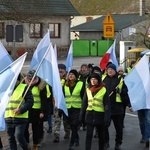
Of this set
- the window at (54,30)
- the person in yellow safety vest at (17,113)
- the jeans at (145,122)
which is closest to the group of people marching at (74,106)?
the person in yellow safety vest at (17,113)

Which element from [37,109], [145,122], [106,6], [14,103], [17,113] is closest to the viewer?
[17,113]

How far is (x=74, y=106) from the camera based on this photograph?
37.2ft

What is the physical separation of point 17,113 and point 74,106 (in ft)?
6.64

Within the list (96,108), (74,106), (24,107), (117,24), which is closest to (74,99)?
(74,106)

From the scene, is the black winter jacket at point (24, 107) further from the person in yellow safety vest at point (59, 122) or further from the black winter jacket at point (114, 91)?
the person in yellow safety vest at point (59, 122)

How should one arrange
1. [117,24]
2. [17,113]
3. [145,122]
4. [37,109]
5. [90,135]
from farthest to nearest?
[117,24] < [145,122] < [37,109] < [90,135] < [17,113]

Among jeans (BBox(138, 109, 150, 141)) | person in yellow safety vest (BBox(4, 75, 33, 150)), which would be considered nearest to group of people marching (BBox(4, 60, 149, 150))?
person in yellow safety vest (BBox(4, 75, 33, 150))

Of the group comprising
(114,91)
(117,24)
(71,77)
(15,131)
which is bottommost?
(15,131)

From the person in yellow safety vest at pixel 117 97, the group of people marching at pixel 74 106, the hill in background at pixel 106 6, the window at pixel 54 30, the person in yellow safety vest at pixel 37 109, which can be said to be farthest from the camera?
the hill in background at pixel 106 6

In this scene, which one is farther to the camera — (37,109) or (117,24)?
(117,24)

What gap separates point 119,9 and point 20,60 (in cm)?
6808

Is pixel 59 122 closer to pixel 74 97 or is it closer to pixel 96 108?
pixel 74 97

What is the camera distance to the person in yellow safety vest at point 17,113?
9617mm

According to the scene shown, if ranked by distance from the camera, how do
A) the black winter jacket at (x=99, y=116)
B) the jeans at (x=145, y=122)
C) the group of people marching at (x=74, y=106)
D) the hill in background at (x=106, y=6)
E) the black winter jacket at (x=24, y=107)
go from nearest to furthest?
the black winter jacket at (x=24, y=107) → the group of people marching at (x=74, y=106) → the black winter jacket at (x=99, y=116) → the jeans at (x=145, y=122) → the hill in background at (x=106, y=6)
